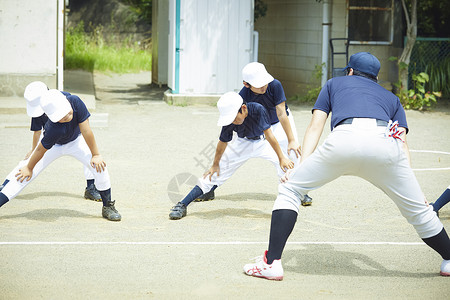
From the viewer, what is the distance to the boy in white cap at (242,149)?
6.95 metres

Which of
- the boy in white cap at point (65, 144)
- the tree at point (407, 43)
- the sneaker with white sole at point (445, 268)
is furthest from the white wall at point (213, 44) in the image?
the sneaker with white sole at point (445, 268)

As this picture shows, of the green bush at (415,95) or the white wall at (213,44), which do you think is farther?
the green bush at (415,95)

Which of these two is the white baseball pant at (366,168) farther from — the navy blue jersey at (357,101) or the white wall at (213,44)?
the white wall at (213,44)

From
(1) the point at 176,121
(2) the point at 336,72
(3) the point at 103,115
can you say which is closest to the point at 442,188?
(1) the point at 176,121

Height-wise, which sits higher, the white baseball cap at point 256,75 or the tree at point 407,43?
the tree at point 407,43

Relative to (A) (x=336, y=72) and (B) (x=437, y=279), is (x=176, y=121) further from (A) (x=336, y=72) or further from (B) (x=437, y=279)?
(B) (x=437, y=279)

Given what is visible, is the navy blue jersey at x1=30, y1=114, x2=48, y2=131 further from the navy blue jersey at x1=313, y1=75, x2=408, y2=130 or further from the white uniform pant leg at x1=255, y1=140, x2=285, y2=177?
the navy blue jersey at x1=313, y1=75, x2=408, y2=130

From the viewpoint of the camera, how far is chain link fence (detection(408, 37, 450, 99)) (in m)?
17.9

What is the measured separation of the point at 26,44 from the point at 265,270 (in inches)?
457

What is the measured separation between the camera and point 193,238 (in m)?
6.43

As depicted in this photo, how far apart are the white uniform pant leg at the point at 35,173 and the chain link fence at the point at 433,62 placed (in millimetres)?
12734

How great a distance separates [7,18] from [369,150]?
39.6 feet

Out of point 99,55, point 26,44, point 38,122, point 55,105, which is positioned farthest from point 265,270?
point 99,55

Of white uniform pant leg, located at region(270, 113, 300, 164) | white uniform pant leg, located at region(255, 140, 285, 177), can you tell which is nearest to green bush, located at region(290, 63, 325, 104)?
white uniform pant leg, located at region(270, 113, 300, 164)
